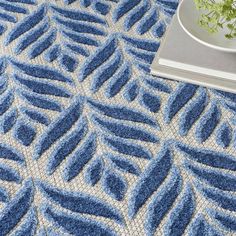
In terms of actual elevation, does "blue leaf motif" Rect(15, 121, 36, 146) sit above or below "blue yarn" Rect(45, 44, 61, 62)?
below

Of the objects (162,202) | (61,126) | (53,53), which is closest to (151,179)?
(162,202)

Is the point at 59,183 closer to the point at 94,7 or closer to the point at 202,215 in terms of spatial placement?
the point at 202,215

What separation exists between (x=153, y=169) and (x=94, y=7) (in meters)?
0.29

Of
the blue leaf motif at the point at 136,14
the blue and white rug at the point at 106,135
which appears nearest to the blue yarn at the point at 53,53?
the blue and white rug at the point at 106,135

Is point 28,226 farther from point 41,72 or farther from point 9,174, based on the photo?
point 41,72

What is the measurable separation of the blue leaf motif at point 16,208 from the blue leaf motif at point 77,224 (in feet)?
0.08

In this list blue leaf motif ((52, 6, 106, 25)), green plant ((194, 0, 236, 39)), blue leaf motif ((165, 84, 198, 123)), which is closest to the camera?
green plant ((194, 0, 236, 39))

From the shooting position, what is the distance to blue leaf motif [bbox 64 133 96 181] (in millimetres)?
520

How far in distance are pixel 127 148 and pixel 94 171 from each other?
0.05 m

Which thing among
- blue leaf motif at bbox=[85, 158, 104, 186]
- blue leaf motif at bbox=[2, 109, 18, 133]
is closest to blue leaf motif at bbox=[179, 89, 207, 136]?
blue leaf motif at bbox=[85, 158, 104, 186]

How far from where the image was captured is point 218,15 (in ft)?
1.58

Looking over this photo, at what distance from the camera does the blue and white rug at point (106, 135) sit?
49 cm

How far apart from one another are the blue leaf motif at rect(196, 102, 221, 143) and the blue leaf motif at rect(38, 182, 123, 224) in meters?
0.14

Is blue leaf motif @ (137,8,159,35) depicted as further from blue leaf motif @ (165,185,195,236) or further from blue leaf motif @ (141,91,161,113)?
blue leaf motif @ (165,185,195,236)
